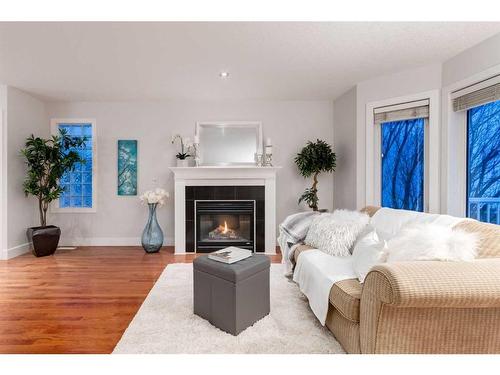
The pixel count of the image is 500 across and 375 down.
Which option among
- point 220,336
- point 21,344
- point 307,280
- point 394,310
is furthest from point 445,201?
point 21,344

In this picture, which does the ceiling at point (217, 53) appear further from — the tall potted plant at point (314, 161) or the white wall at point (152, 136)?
the tall potted plant at point (314, 161)

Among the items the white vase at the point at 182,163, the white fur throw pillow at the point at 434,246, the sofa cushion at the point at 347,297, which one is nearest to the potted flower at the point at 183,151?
the white vase at the point at 182,163

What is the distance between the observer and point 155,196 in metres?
4.28

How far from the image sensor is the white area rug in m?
1.75

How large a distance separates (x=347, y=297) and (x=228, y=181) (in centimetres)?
295

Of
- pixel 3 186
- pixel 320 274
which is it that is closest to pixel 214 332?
pixel 320 274

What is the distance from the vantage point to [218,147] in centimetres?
457

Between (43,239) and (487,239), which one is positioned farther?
(43,239)

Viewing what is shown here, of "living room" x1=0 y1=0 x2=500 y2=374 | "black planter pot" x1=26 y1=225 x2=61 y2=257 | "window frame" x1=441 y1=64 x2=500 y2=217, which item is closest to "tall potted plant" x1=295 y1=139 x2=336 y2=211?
"living room" x1=0 y1=0 x2=500 y2=374

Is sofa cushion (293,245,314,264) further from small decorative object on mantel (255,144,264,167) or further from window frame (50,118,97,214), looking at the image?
window frame (50,118,97,214)

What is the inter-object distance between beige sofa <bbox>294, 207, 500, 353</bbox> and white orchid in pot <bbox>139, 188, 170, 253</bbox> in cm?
339

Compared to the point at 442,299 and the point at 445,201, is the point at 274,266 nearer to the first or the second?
the point at 445,201

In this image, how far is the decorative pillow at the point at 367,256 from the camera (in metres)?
1.75

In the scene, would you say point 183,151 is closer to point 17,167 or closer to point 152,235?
point 152,235
